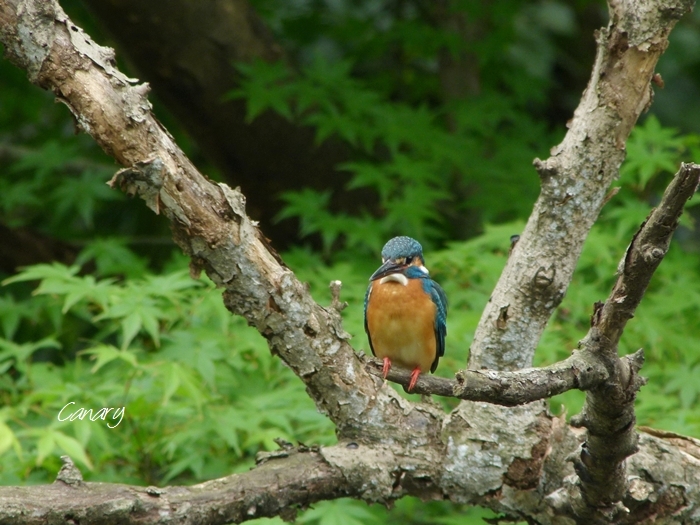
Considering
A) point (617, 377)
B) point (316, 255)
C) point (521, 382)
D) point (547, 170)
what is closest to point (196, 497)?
point (521, 382)

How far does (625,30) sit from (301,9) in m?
4.04

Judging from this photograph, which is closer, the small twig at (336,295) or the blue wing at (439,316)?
the small twig at (336,295)

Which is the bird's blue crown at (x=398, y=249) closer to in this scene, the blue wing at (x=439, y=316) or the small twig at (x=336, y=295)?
the blue wing at (x=439, y=316)

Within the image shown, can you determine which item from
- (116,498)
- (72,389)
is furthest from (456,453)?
(72,389)

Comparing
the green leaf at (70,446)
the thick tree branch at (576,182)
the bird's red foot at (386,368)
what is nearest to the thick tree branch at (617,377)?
the thick tree branch at (576,182)

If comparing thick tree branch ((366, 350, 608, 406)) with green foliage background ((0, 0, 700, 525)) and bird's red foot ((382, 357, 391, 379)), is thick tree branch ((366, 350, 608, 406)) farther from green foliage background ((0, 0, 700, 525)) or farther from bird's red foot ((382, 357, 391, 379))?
green foliage background ((0, 0, 700, 525))

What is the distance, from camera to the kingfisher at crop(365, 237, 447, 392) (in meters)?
3.17

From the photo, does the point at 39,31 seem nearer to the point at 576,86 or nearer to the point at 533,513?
the point at 533,513

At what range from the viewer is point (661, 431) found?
9.80 feet

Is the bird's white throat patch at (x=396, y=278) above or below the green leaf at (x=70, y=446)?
above

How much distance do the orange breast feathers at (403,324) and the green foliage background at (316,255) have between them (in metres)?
0.33

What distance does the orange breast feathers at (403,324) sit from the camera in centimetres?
319

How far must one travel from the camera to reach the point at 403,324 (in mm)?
3201

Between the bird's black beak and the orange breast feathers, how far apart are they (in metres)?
0.13
